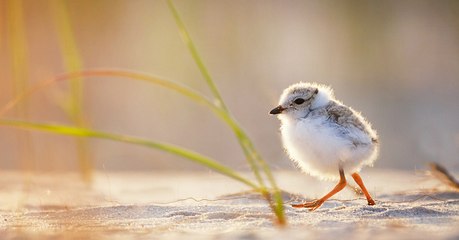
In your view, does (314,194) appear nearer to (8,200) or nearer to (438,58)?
(8,200)

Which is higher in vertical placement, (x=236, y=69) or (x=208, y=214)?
(x=236, y=69)

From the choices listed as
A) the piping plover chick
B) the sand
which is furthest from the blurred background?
the piping plover chick

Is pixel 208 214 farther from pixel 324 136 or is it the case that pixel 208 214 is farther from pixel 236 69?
pixel 236 69

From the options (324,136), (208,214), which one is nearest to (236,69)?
(324,136)

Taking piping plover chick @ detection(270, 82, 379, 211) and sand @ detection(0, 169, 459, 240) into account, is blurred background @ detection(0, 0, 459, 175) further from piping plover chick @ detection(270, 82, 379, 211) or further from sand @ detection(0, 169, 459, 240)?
piping plover chick @ detection(270, 82, 379, 211)

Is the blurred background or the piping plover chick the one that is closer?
the piping plover chick

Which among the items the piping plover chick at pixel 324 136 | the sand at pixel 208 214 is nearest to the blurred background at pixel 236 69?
the sand at pixel 208 214
